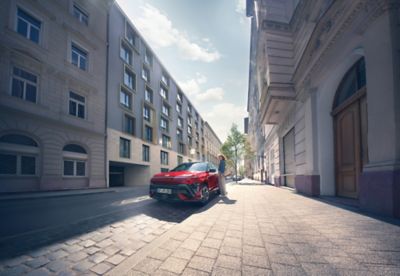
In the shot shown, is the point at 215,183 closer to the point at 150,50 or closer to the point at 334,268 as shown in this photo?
the point at 334,268

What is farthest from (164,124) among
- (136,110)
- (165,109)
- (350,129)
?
(350,129)

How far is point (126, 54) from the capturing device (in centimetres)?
2081

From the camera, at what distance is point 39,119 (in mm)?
11766

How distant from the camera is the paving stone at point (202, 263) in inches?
79.3

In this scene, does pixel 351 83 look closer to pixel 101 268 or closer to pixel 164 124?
pixel 101 268

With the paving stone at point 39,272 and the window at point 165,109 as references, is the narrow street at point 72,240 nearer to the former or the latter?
the paving stone at point 39,272

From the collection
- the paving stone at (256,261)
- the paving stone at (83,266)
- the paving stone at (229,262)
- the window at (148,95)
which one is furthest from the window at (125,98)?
the paving stone at (256,261)

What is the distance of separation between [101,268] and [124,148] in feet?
60.7

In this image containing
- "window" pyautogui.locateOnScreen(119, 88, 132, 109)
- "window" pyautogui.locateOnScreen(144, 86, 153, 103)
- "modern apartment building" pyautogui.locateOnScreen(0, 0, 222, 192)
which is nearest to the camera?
"modern apartment building" pyautogui.locateOnScreen(0, 0, 222, 192)

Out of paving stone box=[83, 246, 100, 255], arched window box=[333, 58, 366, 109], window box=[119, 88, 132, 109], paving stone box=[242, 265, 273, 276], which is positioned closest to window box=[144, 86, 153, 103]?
window box=[119, 88, 132, 109]

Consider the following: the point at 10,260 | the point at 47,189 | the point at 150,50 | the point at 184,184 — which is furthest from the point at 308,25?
the point at 150,50

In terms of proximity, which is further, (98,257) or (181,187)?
(181,187)

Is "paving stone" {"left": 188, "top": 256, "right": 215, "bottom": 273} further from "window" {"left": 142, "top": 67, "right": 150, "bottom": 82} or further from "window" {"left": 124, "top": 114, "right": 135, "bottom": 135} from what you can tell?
"window" {"left": 142, "top": 67, "right": 150, "bottom": 82}

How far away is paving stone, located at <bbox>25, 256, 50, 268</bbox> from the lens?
2.18m
